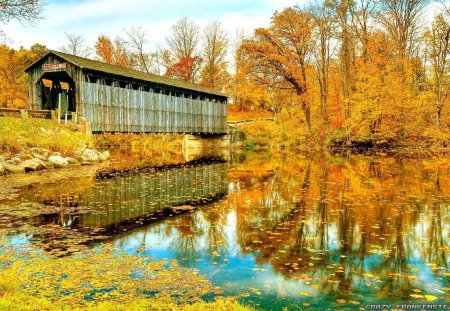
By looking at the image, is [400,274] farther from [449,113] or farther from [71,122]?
[449,113]

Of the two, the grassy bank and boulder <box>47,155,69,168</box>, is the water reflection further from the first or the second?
the grassy bank

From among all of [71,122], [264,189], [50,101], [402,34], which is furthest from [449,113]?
[50,101]

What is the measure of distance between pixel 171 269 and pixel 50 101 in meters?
26.2

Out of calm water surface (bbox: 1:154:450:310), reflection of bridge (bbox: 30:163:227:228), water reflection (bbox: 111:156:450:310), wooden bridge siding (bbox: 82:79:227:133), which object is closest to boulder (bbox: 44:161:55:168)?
reflection of bridge (bbox: 30:163:227:228)

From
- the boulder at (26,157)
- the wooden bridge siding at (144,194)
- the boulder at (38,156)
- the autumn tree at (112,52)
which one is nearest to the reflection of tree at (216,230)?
the wooden bridge siding at (144,194)

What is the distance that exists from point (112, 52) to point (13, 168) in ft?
140

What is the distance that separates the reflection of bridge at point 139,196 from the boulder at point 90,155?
685cm

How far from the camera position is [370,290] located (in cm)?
493

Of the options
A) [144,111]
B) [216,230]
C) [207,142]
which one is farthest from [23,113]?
[207,142]

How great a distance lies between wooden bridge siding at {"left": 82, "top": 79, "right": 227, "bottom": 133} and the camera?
26.1 metres

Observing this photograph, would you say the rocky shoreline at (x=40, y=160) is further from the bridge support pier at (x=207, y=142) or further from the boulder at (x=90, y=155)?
the bridge support pier at (x=207, y=142)

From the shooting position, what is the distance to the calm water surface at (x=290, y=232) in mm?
5020

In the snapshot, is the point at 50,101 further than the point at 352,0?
No

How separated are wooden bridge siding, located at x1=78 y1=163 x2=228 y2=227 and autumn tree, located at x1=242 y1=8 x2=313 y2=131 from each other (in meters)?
23.4
